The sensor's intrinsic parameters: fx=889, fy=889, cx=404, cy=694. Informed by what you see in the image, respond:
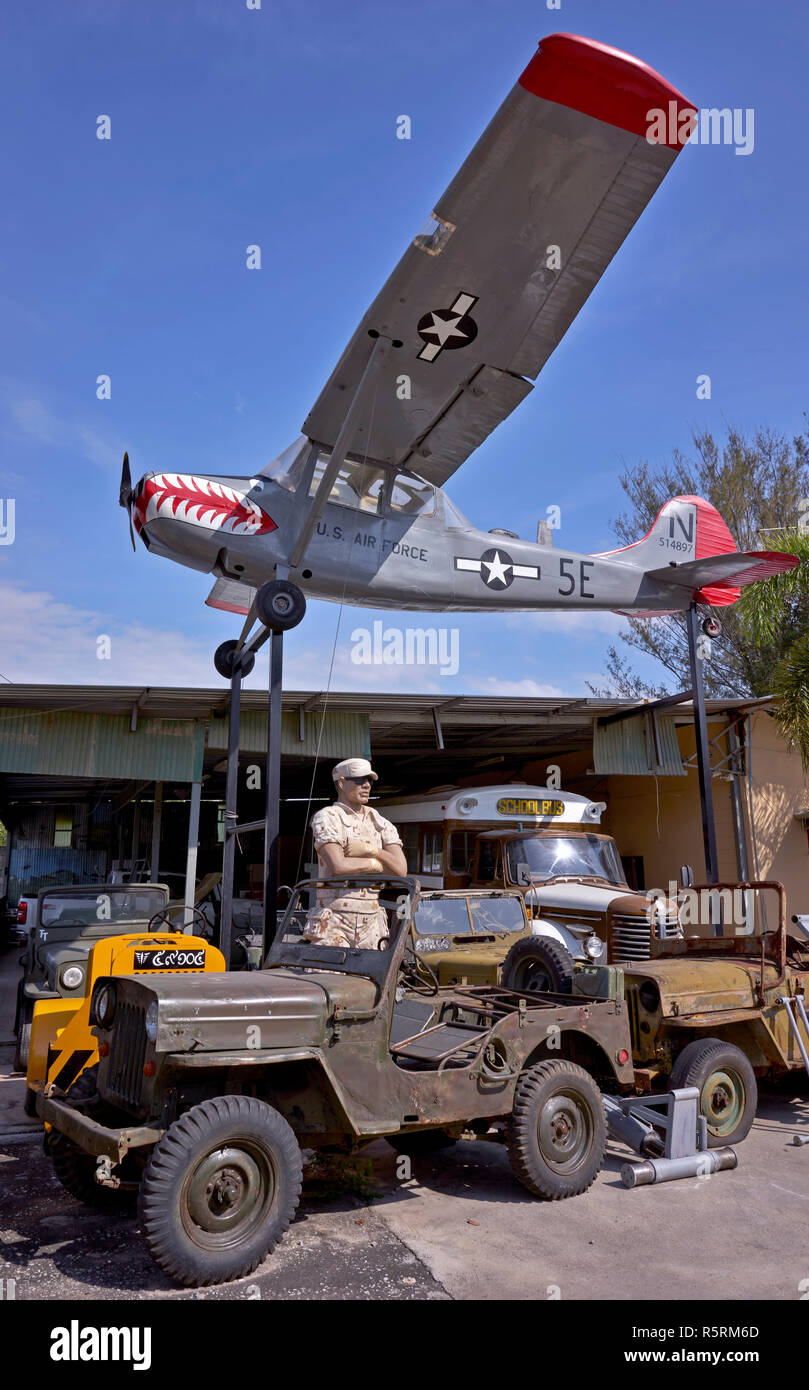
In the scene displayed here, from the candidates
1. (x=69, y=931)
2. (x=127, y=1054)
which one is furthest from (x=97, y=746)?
(x=127, y=1054)

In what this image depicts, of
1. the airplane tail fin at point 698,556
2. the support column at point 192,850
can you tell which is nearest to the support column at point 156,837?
the support column at point 192,850

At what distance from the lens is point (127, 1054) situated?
4.45 metres

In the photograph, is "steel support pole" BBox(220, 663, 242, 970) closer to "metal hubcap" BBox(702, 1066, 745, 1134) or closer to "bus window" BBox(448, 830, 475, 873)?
"bus window" BBox(448, 830, 475, 873)

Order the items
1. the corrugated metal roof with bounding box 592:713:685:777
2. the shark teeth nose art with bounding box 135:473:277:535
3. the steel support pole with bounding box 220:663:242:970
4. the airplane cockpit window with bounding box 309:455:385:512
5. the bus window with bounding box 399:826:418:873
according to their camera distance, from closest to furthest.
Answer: the steel support pole with bounding box 220:663:242:970 < the shark teeth nose art with bounding box 135:473:277:535 < the airplane cockpit window with bounding box 309:455:385:512 < the bus window with bounding box 399:826:418:873 < the corrugated metal roof with bounding box 592:713:685:777

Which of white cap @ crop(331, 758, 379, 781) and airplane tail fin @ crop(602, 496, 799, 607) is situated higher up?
airplane tail fin @ crop(602, 496, 799, 607)

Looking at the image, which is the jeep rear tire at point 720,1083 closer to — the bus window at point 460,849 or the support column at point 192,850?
the bus window at point 460,849

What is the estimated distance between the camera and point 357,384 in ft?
29.4

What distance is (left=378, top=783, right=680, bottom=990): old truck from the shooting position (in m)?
8.73

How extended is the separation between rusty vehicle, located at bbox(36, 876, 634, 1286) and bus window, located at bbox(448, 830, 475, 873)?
6293 millimetres

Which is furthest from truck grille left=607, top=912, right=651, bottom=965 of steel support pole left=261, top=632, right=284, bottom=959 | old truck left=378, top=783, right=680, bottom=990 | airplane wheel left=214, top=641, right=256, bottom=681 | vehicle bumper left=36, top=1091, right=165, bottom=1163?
vehicle bumper left=36, top=1091, right=165, bottom=1163

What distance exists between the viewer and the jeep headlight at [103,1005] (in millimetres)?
4664

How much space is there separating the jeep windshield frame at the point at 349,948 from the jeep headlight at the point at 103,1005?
111 centimetres

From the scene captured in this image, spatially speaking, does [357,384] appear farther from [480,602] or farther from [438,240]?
[480,602]
